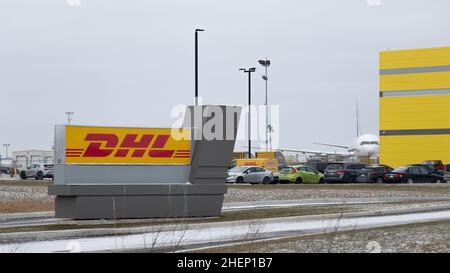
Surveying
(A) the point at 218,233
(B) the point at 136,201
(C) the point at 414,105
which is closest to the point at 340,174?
(C) the point at 414,105

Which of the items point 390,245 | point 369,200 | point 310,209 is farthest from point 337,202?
point 390,245

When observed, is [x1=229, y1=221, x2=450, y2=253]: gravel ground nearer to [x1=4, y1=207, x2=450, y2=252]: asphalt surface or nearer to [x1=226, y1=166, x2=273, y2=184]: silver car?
[x1=4, y1=207, x2=450, y2=252]: asphalt surface

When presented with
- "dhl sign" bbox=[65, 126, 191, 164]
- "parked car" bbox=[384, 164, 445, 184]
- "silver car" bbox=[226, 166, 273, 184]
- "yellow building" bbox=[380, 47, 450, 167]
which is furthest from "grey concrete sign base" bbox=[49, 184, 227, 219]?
"yellow building" bbox=[380, 47, 450, 167]

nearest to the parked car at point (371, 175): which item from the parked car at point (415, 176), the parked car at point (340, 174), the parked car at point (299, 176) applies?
the parked car at point (340, 174)

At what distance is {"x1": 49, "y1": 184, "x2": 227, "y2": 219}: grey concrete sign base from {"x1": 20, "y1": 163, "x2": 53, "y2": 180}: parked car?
47.6m

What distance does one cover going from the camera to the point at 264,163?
58656 mm

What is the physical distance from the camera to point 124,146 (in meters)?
20.5

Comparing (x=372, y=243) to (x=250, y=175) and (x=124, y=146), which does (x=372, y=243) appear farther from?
(x=250, y=175)

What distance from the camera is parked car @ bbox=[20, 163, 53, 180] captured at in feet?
219
